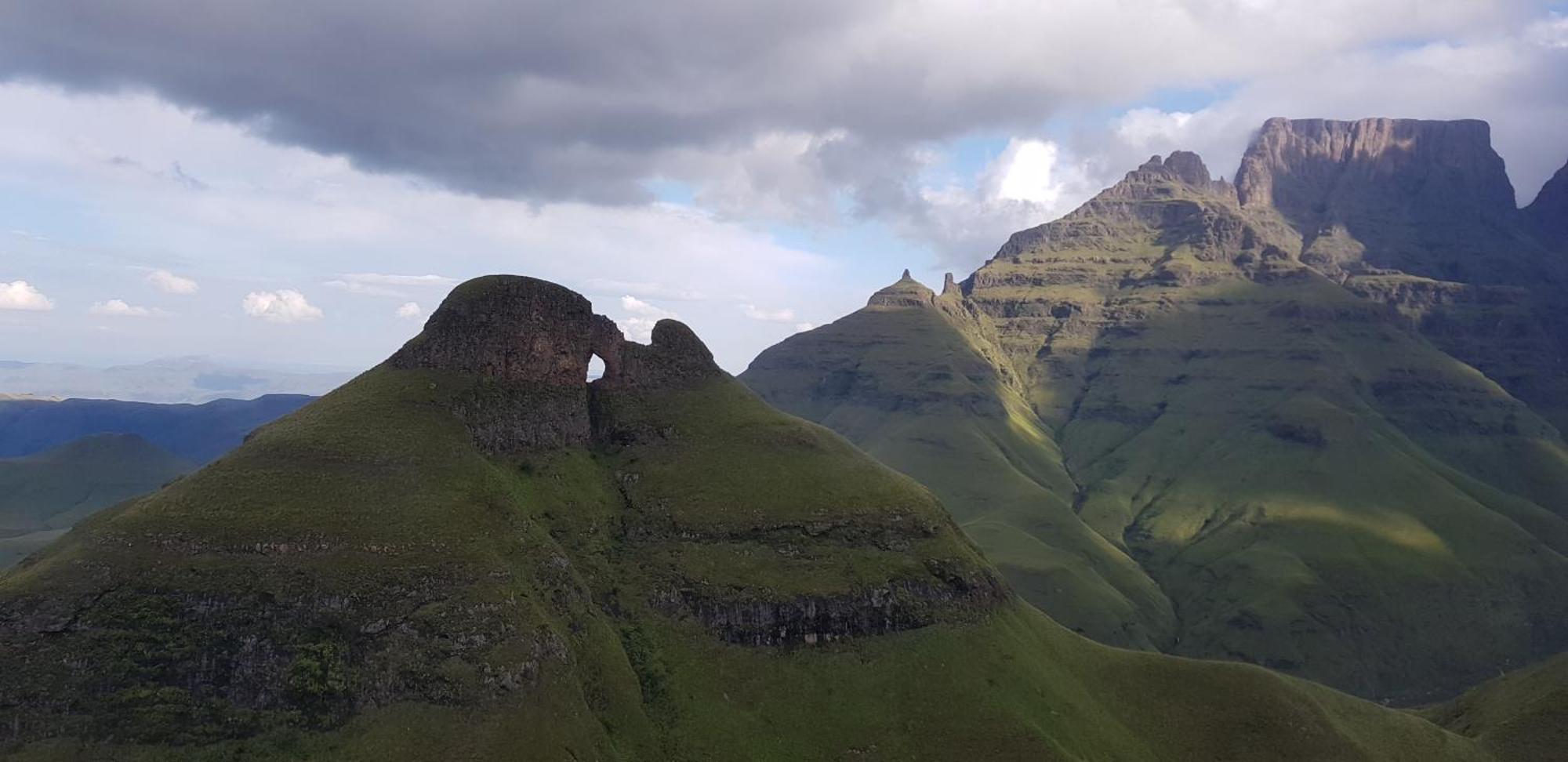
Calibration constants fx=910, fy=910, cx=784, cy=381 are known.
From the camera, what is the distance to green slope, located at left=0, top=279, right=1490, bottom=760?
245ft

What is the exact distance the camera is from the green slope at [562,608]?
245ft

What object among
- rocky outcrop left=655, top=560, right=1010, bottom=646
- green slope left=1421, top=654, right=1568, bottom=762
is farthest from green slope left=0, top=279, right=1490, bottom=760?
green slope left=1421, top=654, right=1568, bottom=762

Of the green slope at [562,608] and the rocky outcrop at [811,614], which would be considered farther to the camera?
the rocky outcrop at [811,614]

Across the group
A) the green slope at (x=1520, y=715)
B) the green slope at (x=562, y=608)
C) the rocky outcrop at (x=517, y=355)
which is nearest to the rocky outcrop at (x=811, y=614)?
the green slope at (x=562, y=608)

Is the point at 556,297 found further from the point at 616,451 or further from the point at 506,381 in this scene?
the point at 616,451

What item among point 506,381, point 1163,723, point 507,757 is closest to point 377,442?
point 506,381

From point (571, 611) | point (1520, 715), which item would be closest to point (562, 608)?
point (571, 611)

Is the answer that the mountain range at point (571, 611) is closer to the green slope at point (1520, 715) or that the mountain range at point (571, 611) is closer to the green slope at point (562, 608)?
the green slope at point (562, 608)

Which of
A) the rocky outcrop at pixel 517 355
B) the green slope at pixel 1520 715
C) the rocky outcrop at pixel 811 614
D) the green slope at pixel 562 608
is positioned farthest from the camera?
the green slope at pixel 1520 715

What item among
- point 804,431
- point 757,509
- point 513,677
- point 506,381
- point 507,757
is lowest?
point 507,757

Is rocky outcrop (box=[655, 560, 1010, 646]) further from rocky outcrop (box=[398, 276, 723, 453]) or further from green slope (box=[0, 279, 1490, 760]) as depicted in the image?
rocky outcrop (box=[398, 276, 723, 453])

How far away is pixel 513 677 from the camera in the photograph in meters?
79.1

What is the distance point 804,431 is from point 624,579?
117 ft

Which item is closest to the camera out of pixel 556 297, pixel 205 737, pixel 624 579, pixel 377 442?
pixel 205 737
